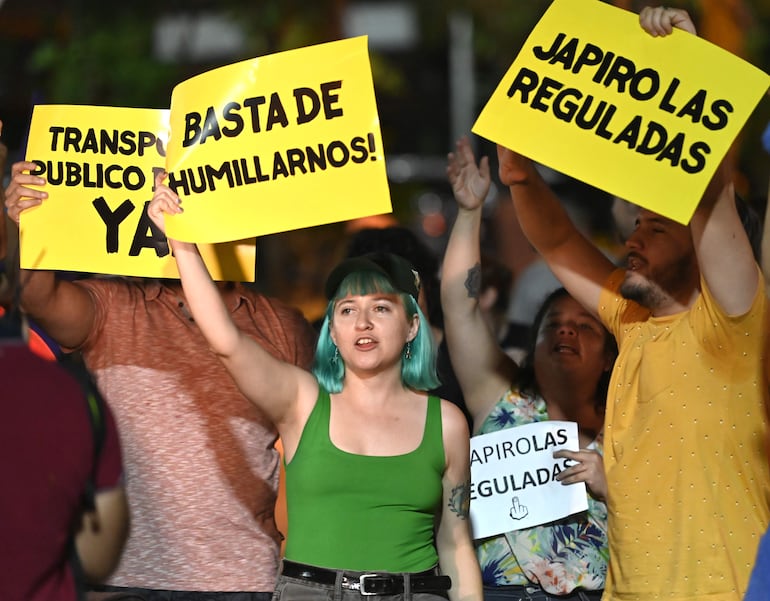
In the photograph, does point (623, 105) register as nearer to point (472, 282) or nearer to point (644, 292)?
point (644, 292)

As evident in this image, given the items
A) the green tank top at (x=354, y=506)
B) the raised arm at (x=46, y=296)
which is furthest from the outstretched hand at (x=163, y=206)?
the green tank top at (x=354, y=506)

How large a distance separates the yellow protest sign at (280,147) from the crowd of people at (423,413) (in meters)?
0.11

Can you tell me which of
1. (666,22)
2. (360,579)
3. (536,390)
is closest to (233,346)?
(360,579)

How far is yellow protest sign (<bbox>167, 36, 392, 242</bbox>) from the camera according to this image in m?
3.94

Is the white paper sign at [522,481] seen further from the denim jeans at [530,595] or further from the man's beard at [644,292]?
the man's beard at [644,292]

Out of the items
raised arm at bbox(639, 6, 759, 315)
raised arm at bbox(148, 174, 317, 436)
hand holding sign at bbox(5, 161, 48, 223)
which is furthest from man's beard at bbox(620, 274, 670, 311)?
hand holding sign at bbox(5, 161, 48, 223)

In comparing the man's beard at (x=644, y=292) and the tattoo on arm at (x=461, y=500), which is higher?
the man's beard at (x=644, y=292)

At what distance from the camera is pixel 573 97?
12.7 feet

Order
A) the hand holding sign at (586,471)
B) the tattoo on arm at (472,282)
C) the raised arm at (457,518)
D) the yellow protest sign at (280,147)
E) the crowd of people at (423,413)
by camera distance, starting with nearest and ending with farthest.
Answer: the crowd of people at (423,413)
the yellow protest sign at (280,147)
the raised arm at (457,518)
the hand holding sign at (586,471)
the tattoo on arm at (472,282)

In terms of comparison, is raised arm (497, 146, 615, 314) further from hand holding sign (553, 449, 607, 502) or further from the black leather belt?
the black leather belt

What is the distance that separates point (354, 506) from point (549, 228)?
1125 millimetres

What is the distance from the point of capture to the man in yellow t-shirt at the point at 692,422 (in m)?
3.71

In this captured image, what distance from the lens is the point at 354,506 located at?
3.86 m

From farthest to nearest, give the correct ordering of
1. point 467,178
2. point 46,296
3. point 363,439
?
point 467,178 → point 46,296 → point 363,439
